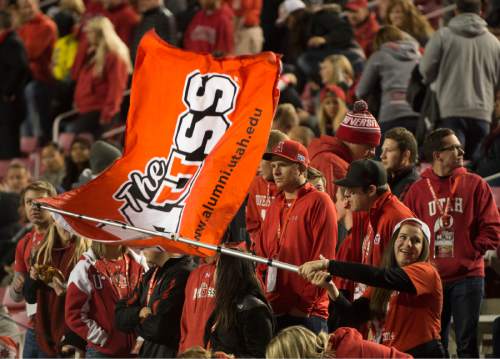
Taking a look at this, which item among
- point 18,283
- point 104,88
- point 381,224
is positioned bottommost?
point 18,283

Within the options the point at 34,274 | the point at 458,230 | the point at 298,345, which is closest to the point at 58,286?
the point at 34,274

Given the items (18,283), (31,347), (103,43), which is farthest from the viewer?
(103,43)

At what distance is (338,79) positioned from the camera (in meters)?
12.8

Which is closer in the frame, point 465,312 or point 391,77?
point 465,312

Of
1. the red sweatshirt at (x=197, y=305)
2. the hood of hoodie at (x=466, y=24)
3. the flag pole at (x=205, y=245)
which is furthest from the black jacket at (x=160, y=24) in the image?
the flag pole at (x=205, y=245)

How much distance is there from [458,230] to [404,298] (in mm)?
1596

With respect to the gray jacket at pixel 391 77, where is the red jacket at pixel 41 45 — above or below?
below

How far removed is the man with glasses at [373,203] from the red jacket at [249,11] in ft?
27.3

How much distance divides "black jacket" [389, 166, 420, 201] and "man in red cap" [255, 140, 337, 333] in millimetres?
→ 1310

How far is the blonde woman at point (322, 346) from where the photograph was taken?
6.76 m

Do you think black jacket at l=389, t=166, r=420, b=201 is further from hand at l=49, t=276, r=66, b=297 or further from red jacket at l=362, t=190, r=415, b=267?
hand at l=49, t=276, r=66, b=297

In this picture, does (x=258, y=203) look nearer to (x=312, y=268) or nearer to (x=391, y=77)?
(x=312, y=268)

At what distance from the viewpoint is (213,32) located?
617 inches

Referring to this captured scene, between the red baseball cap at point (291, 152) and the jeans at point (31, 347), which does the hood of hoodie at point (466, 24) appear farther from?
the jeans at point (31, 347)
